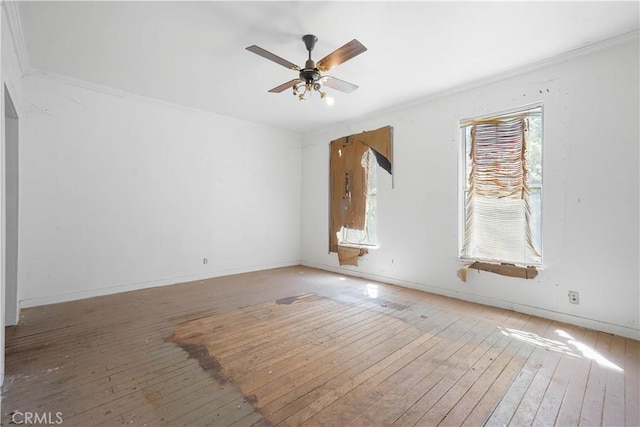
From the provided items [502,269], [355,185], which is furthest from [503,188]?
Result: [355,185]

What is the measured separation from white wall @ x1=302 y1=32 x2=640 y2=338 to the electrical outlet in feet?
0.11

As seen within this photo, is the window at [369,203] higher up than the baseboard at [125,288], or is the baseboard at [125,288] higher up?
the window at [369,203]

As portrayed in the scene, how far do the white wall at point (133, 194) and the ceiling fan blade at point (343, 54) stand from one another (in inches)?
123

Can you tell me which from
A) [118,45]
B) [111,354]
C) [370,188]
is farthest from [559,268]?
[118,45]

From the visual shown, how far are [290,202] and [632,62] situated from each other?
213 inches

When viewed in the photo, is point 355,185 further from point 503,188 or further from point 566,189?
point 566,189

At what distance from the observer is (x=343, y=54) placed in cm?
265

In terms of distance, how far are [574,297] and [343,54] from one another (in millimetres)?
3565

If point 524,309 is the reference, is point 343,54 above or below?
above

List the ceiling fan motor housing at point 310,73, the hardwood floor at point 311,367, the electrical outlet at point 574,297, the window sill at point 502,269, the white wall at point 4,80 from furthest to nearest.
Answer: the window sill at point 502,269 → the electrical outlet at point 574,297 → the ceiling fan motor housing at point 310,73 → the white wall at point 4,80 → the hardwood floor at point 311,367

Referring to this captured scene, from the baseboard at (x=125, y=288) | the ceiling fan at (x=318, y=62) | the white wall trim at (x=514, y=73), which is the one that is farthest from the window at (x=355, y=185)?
the ceiling fan at (x=318, y=62)

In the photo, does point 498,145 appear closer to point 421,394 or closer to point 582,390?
point 582,390

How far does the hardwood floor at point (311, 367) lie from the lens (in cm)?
181

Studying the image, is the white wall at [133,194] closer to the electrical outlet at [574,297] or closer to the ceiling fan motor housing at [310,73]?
the ceiling fan motor housing at [310,73]
